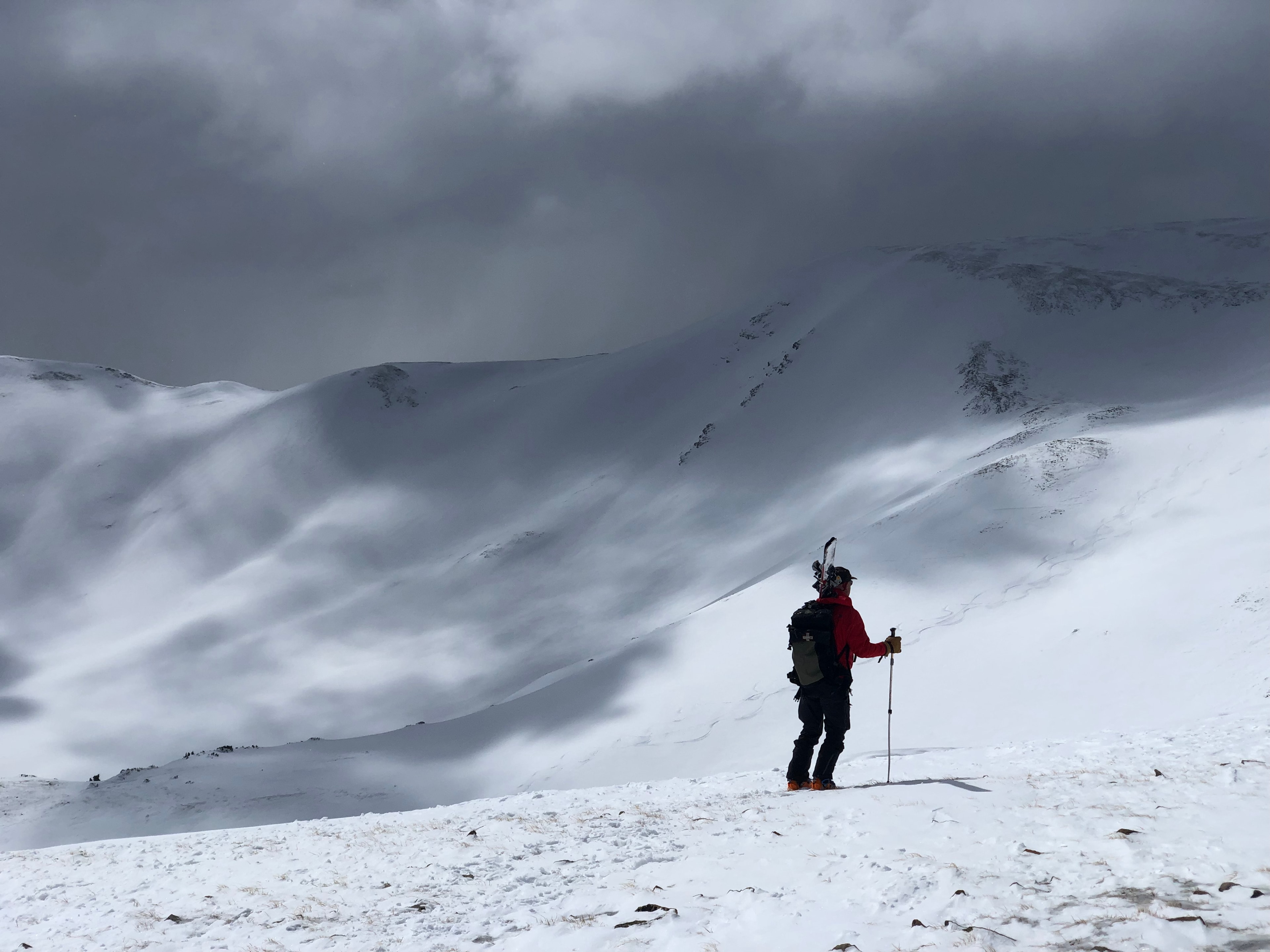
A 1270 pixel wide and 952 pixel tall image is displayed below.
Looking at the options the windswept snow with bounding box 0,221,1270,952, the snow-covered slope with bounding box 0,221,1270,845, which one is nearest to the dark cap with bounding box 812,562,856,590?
the windswept snow with bounding box 0,221,1270,952

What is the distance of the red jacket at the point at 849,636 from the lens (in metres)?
10.3

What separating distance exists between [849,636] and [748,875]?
4.12 meters

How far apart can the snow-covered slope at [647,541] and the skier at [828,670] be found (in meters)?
6.71

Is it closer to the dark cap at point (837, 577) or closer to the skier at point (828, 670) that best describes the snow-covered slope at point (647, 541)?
the skier at point (828, 670)

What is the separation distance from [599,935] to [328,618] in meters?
68.1

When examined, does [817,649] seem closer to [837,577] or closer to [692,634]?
[837,577]

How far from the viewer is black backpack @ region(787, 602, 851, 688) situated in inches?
408

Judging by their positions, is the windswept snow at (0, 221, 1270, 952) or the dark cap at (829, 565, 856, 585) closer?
the windswept snow at (0, 221, 1270, 952)

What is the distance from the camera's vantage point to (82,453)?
110 m

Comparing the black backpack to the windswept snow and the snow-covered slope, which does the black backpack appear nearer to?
the windswept snow

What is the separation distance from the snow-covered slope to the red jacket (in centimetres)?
670

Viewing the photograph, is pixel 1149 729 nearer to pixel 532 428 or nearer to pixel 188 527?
pixel 532 428

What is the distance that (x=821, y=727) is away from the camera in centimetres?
1078

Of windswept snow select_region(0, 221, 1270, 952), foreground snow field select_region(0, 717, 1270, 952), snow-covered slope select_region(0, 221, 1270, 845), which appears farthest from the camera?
snow-covered slope select_region(0, 221, 1270, 845)
